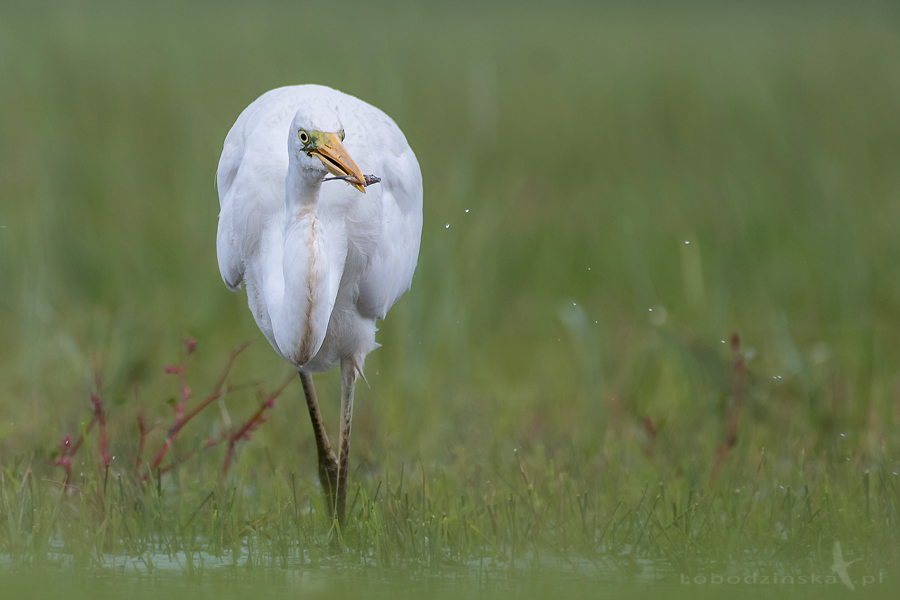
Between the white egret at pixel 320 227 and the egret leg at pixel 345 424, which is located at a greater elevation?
the white egret at pixel 320 227

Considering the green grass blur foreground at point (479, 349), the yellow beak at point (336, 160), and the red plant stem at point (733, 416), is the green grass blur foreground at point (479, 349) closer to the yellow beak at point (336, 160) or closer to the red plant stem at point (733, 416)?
the red plant stem at point (733, 416)

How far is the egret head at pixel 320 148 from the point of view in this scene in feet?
8.46

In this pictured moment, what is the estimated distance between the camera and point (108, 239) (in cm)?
659

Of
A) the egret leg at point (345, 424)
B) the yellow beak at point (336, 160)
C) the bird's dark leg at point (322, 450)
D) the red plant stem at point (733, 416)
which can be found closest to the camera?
the yellow beak at point (336, 160)

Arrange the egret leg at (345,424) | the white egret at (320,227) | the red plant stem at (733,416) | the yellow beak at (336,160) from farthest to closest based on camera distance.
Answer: the red plant stem at (733,416), the egret leg at (345,424), the white egret at (320,227), the yellow beak at (336,160)

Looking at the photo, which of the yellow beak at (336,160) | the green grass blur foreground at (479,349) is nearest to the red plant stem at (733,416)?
the green grass blur foreground at (479,349)

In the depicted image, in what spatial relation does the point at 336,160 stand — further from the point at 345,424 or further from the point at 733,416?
the point at 733,416

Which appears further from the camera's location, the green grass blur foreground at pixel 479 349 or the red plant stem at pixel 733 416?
the red plant stem at pixel 733 416

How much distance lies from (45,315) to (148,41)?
647 centimetres

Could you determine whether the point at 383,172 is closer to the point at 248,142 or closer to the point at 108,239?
the point at 248,142

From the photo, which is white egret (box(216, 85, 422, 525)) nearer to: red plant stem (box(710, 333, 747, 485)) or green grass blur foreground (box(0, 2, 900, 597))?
green grass blur foreground (box(0, 2, 900, 597))

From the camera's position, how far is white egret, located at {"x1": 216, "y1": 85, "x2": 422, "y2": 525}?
8.86 ft

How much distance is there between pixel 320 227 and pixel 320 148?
25cm

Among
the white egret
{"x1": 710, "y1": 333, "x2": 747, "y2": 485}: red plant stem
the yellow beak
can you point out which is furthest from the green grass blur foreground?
the yellow beak
